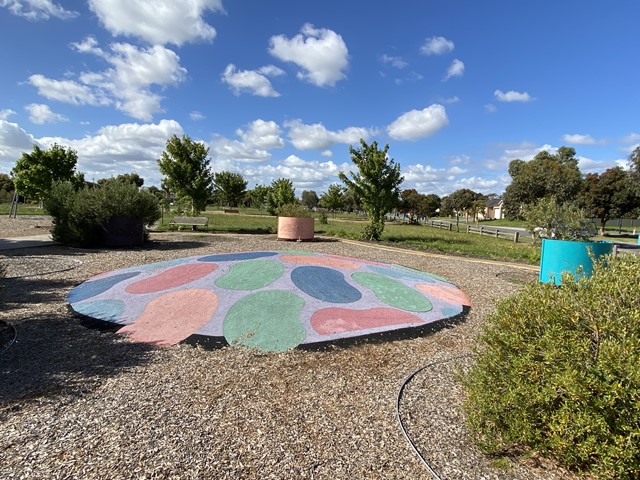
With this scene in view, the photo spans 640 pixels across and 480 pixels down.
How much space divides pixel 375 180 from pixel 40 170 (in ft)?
75.0

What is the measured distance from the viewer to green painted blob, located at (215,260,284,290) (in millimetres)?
7463

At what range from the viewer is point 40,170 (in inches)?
930

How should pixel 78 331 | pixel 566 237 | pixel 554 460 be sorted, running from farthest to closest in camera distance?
1. pixel 566 237
2. pixel 78 331
3. pixel 554 460

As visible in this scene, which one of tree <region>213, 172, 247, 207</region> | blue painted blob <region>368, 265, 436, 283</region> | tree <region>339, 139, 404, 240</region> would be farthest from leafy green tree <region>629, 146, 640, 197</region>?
tree <region>213, 172, 247, 207</region>

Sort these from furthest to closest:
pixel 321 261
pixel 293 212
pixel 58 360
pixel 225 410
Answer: pixel 293 212, pixel 321 261, pixel 58 360, pixel 225 410

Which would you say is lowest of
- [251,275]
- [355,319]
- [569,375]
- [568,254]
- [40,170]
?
[355,319]

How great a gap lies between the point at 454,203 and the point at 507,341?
51.9m

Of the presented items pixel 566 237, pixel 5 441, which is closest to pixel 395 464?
pixel 5 441

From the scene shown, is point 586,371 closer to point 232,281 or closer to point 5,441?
point 5,441

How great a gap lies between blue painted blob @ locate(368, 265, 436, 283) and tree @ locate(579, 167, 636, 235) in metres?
41.4

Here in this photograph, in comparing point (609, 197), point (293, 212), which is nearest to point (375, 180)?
point (293, 212)

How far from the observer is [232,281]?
7.70 meters

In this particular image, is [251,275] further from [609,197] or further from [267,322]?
[609,197]

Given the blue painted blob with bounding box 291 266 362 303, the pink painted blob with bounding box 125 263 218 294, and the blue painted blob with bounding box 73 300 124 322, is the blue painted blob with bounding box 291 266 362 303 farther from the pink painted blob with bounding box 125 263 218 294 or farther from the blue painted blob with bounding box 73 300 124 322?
the blue painted blob with bounding box 73 300 124 322
